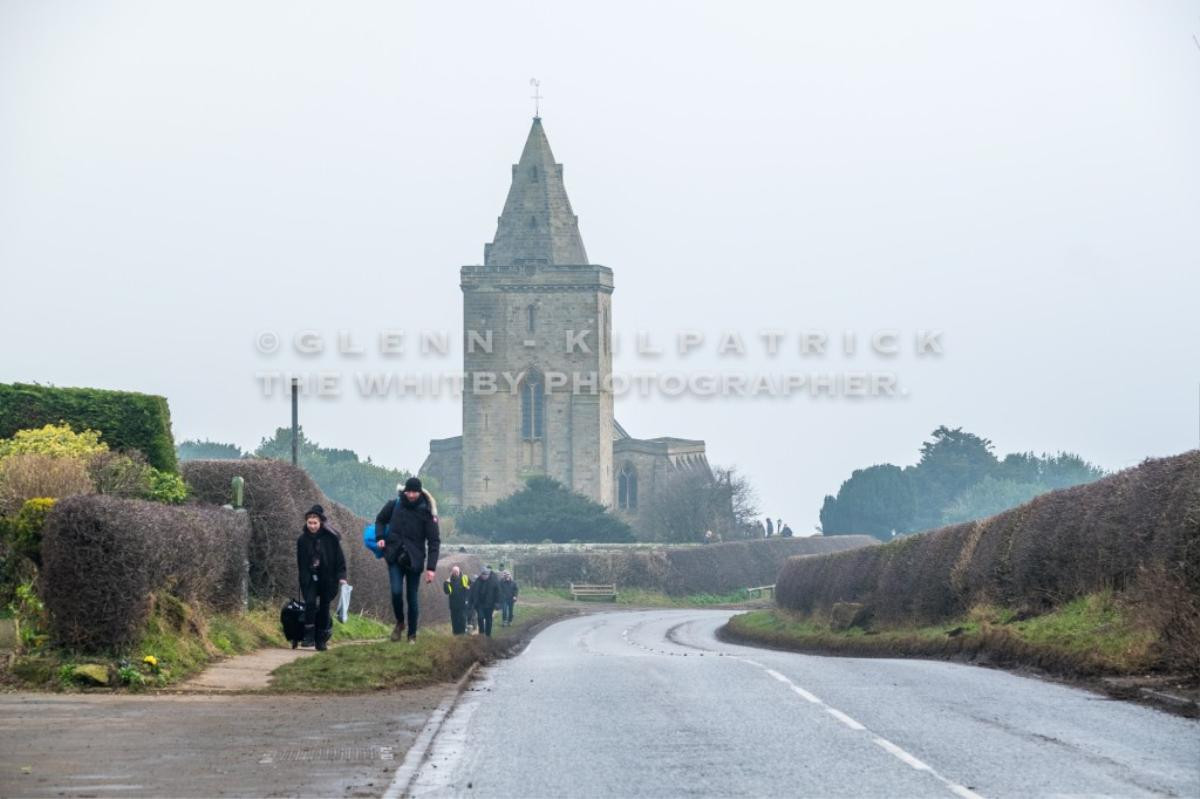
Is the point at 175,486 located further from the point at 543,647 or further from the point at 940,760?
the point at 940,760

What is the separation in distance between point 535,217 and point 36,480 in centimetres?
11741

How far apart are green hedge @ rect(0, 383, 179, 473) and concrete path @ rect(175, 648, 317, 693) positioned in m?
7.39

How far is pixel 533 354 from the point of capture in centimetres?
13738

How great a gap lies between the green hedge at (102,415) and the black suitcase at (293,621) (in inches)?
295

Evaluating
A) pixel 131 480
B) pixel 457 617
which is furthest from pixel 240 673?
pixel 457 617

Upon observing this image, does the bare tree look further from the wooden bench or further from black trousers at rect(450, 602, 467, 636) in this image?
black trousers at rect(450, 602, 467, 636)

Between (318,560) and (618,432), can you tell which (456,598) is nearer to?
(318,560)

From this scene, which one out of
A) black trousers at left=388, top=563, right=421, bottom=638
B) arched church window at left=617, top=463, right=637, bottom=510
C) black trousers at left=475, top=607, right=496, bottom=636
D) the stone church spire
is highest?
the stone church spire

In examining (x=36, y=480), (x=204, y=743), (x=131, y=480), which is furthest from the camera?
(x=131, y=480)

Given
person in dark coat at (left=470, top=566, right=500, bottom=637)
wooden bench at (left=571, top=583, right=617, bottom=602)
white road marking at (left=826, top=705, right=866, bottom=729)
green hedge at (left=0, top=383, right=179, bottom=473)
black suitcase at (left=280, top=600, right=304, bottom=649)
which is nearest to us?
white road marking at (left=826, top=705, right=866, bottom=729)

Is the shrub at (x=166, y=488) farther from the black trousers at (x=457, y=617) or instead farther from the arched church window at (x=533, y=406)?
the arched church window at (x=533, y=406)

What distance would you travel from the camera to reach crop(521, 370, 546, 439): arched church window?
138625 mm

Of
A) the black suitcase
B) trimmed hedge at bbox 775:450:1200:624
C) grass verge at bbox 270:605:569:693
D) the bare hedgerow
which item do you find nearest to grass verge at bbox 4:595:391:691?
the black suitcase

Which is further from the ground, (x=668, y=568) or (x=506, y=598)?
(x=668, y=568)
